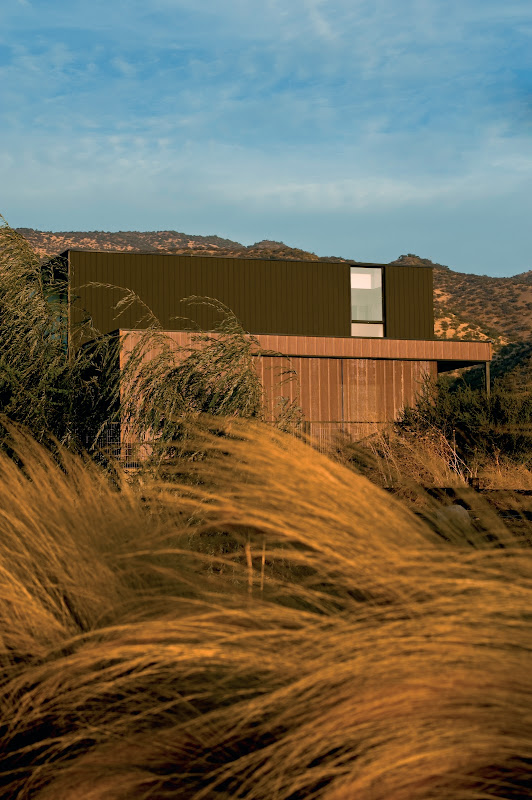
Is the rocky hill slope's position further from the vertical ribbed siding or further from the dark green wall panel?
the vertical ribbed siding

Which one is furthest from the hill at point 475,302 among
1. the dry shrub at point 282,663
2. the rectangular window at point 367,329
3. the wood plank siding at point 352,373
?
the dry shrub at point 282,663

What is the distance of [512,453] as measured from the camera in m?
18.7

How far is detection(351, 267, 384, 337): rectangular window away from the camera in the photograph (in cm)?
3350

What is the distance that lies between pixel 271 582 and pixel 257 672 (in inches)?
18.4

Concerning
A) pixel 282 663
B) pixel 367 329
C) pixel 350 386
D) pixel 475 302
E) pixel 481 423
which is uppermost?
pixel 475 302

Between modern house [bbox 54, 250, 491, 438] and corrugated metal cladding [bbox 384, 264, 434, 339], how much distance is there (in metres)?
0.04

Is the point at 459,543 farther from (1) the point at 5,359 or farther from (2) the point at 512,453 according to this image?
(2) the point at 512,453

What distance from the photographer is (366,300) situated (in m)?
33.7

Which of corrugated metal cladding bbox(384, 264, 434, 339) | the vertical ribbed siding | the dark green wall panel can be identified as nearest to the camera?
the vertical ribbed siding

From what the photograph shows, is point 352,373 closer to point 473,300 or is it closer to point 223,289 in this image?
point 223,289

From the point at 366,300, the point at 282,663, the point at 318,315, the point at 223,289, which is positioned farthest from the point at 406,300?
the point at 282,663

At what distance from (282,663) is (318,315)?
30519mm

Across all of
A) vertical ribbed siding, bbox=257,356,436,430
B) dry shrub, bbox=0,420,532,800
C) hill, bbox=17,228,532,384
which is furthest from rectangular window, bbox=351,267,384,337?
dry shrub, bbox=0,420,532,800

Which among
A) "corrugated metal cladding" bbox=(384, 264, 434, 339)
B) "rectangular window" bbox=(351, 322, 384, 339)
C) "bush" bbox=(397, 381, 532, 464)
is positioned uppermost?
"corrugated metal cladding" bbox=(384, 264, 434, 339)
